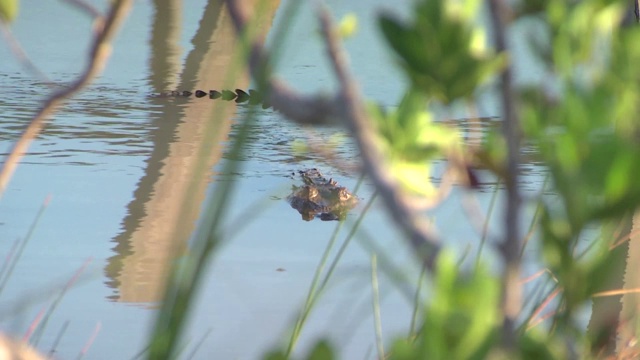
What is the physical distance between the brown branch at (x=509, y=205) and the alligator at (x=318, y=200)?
260 centimetres

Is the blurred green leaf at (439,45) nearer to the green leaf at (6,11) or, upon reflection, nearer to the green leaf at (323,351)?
the green leaf at (323,351)

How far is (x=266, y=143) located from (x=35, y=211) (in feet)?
3.78

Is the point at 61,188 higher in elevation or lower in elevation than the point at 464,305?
lower

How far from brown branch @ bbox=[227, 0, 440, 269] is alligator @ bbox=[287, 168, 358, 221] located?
256cm

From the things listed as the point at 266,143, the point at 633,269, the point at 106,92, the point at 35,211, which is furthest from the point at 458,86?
the point at 106,92

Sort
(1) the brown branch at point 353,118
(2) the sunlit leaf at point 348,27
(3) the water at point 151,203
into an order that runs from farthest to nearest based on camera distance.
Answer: (3) the water at point 151,203, (2) the sunlit leaf at point 348,27, (1) the brown branch at point 353,118

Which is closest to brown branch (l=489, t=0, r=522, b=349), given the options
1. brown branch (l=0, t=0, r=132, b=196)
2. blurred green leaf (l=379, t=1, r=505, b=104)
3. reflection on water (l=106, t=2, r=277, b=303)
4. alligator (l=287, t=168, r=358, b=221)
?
blurred green leaf (l=379, t=1, r=505, b=104)

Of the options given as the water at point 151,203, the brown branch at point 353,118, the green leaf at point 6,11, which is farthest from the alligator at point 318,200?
the brown branch at point 353,118

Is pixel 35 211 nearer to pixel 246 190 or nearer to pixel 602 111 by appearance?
pixel 246 190

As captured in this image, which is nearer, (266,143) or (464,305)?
(464,305)

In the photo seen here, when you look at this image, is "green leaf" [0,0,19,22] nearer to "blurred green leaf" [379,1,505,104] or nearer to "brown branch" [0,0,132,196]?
"brown branch" [0,0,132,196]

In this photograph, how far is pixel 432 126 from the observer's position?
1.47ft

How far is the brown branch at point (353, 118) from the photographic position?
1.22 ft

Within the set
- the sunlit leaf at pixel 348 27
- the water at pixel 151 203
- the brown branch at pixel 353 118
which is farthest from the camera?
the water at pixel 151 203
